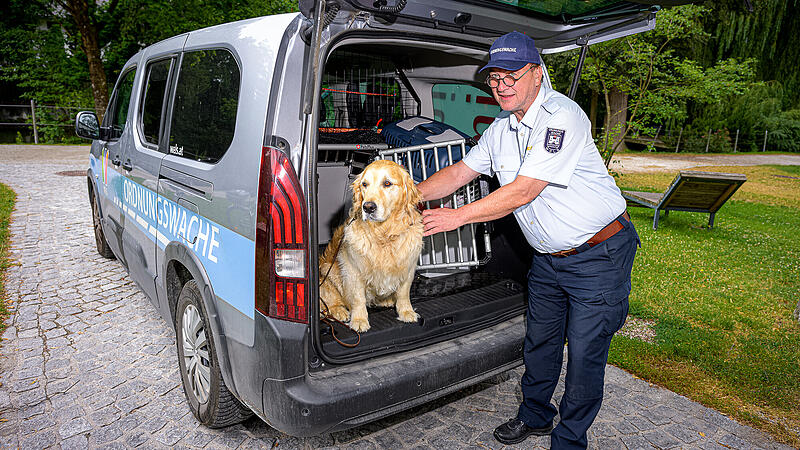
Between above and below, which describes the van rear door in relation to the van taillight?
above

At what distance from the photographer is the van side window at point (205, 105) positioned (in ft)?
7.86

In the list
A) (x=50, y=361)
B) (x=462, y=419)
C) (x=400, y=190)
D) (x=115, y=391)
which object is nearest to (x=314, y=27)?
(x=400, y=190)

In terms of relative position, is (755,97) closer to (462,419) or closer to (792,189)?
(792,189)

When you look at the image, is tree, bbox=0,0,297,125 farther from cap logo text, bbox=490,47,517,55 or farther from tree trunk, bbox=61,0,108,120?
cap logo text, bbox=490,47,517,55

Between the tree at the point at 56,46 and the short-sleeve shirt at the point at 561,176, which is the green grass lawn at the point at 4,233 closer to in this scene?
the short-sleeve shirt at the point at 561,176

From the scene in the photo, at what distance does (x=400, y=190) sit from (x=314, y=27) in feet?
3.75

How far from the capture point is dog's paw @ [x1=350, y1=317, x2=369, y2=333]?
9.18 feet

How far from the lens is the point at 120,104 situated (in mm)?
4531

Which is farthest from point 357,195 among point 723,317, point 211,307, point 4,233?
point 4,233

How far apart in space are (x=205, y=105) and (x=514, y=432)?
254cm

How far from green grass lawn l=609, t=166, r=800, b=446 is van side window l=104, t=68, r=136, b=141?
4563 mm

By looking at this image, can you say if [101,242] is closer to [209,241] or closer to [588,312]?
[209,241]

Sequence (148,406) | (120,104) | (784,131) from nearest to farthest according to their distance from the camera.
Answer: (148,406) < (120,104) < (784,131)

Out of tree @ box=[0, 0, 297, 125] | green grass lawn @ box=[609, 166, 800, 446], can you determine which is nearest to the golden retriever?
green grass lawn @ box=[609, 166, 800, 446]
